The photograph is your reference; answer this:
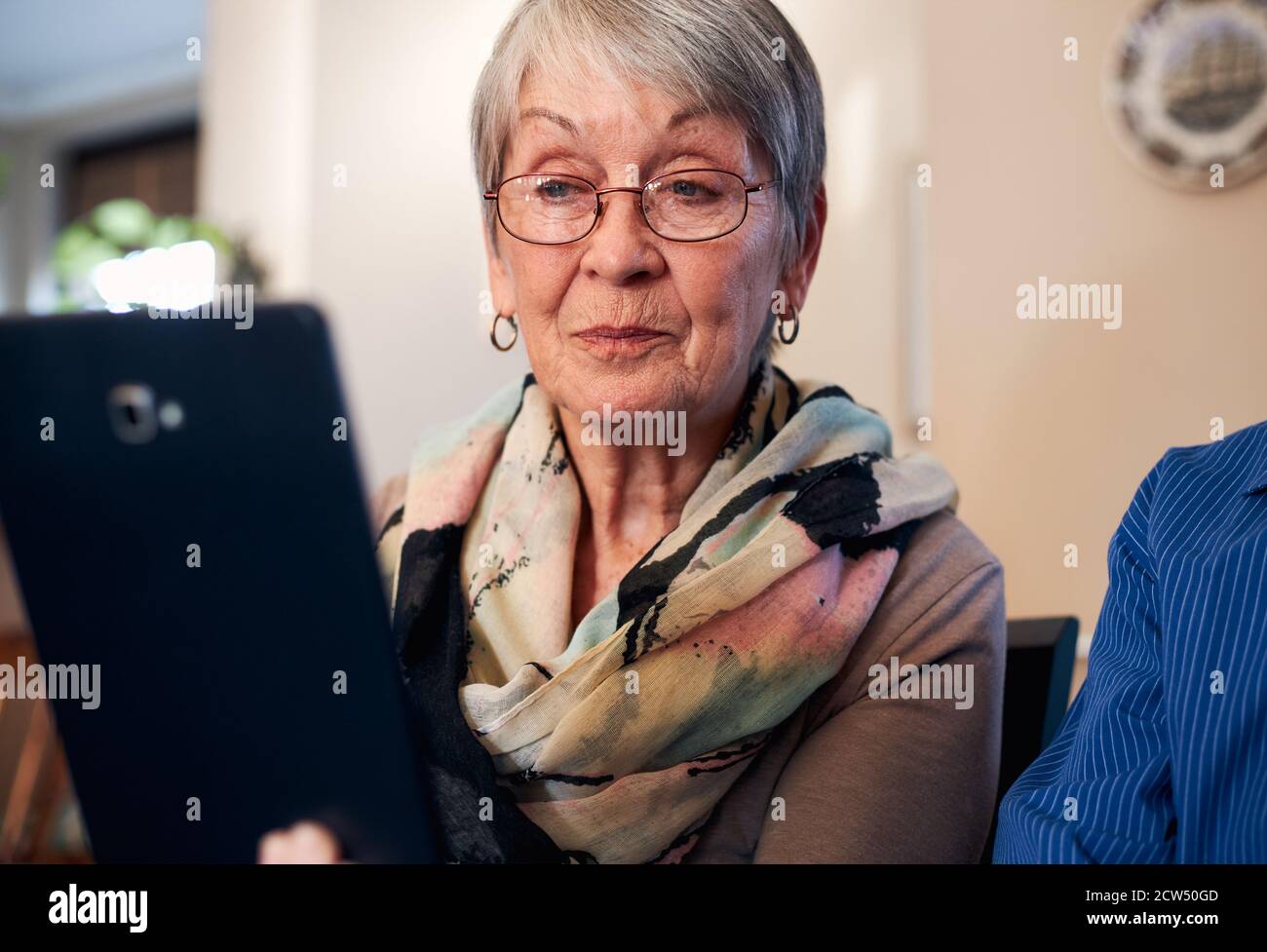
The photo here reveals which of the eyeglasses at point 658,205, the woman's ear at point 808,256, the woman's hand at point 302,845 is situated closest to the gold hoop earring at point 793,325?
the woman's ear at point 808,256

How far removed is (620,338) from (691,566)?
0.71ft

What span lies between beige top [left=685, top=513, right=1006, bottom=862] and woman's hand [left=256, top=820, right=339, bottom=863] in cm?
36

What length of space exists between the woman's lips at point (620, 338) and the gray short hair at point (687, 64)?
6.4 inches

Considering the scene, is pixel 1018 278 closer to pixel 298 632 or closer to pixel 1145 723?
pixel 1145 723

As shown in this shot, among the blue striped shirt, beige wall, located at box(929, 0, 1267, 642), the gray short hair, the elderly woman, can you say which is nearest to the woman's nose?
the elderly woman

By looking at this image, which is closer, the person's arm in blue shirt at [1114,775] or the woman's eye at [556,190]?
the person's arm in blue shirt at [1114,775]

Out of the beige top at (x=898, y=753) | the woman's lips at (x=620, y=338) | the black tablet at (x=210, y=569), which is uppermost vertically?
the woman's lips at (x=620, y=338)

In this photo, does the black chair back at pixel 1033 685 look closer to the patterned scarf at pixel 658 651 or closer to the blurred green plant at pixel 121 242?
the patterned scarf at pixel 658 651

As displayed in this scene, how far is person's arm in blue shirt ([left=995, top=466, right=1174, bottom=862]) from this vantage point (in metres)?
0.85

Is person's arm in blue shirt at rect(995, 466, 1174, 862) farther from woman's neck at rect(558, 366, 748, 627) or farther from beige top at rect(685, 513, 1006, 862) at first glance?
woman's neck at rect(558, 366, 748, 627)

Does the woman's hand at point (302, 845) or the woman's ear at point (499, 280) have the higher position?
the woman's ear at point (499, 280)

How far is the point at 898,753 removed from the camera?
983mm

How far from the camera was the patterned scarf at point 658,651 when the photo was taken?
0.99 metres
